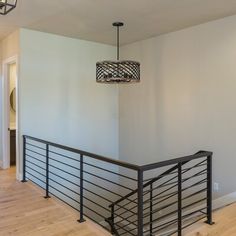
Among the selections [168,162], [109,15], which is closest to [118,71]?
[109,15]

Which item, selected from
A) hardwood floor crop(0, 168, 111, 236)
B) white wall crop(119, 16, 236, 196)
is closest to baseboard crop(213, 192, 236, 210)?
white wall crop(119, 16, 236, 196)

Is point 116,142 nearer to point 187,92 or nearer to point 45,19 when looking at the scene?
point 187,92

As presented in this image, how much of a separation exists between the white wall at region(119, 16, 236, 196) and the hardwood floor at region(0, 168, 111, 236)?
216 cm

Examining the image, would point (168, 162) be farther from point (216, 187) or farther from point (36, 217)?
point (216, 187)

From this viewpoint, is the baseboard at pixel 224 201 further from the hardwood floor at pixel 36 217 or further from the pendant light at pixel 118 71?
the pendant light at pixel 118 71

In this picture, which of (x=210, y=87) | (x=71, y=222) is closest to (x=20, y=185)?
(x=71, y=222)

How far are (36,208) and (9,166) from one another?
7.75ft

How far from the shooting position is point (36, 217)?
Result: 10.5 ft

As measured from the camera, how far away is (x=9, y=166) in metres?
5.49

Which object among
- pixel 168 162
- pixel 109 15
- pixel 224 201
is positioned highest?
pixel 109 15

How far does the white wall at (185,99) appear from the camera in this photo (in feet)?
12.9

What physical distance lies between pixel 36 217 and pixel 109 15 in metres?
2.88

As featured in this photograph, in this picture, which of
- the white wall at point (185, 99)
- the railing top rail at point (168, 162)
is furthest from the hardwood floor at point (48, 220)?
the white wall at point (185, 99)

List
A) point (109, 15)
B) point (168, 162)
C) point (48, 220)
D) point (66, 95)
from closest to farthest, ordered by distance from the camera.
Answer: point (168, 162)
point (48, 220)
point (109, 15)
point (66, 95)
